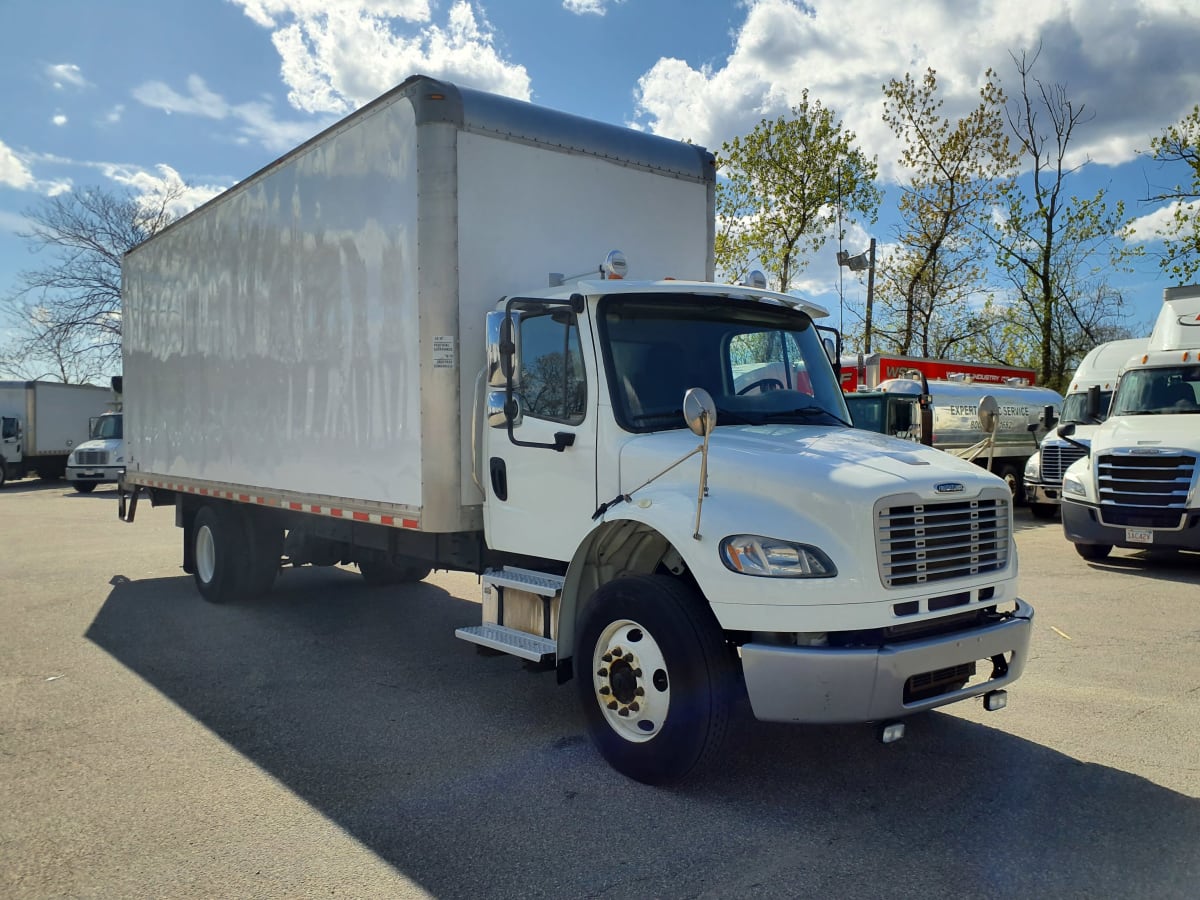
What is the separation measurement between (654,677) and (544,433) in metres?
1.59

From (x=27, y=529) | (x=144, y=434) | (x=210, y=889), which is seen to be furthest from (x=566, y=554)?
(x=27, y=529)

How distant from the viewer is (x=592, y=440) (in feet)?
16.7

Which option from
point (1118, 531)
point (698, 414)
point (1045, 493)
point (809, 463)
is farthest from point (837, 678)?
point (1045, 493)

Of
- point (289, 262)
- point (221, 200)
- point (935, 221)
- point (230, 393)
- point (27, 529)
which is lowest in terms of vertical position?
point (27, 529)

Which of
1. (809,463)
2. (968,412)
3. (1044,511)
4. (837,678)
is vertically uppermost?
(968,412)

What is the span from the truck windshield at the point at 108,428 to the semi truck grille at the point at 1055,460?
1022 inches

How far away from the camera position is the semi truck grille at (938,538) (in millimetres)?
4156

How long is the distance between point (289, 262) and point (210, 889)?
5.22 metres

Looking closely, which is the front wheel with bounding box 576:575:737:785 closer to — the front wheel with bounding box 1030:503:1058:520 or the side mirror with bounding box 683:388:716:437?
the side mirror with bounding box 683:388:716:437

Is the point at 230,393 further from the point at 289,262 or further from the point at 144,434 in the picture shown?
the point at 144,434

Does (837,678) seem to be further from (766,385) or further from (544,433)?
(544,433)

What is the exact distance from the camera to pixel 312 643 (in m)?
7.88

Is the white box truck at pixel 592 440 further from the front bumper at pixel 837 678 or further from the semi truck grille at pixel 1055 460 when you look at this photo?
the semi truck grille at pixel 1055 460

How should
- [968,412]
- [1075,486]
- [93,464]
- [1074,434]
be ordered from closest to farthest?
[1075,486]
[1074,434]
[968,412]
[93,464]
